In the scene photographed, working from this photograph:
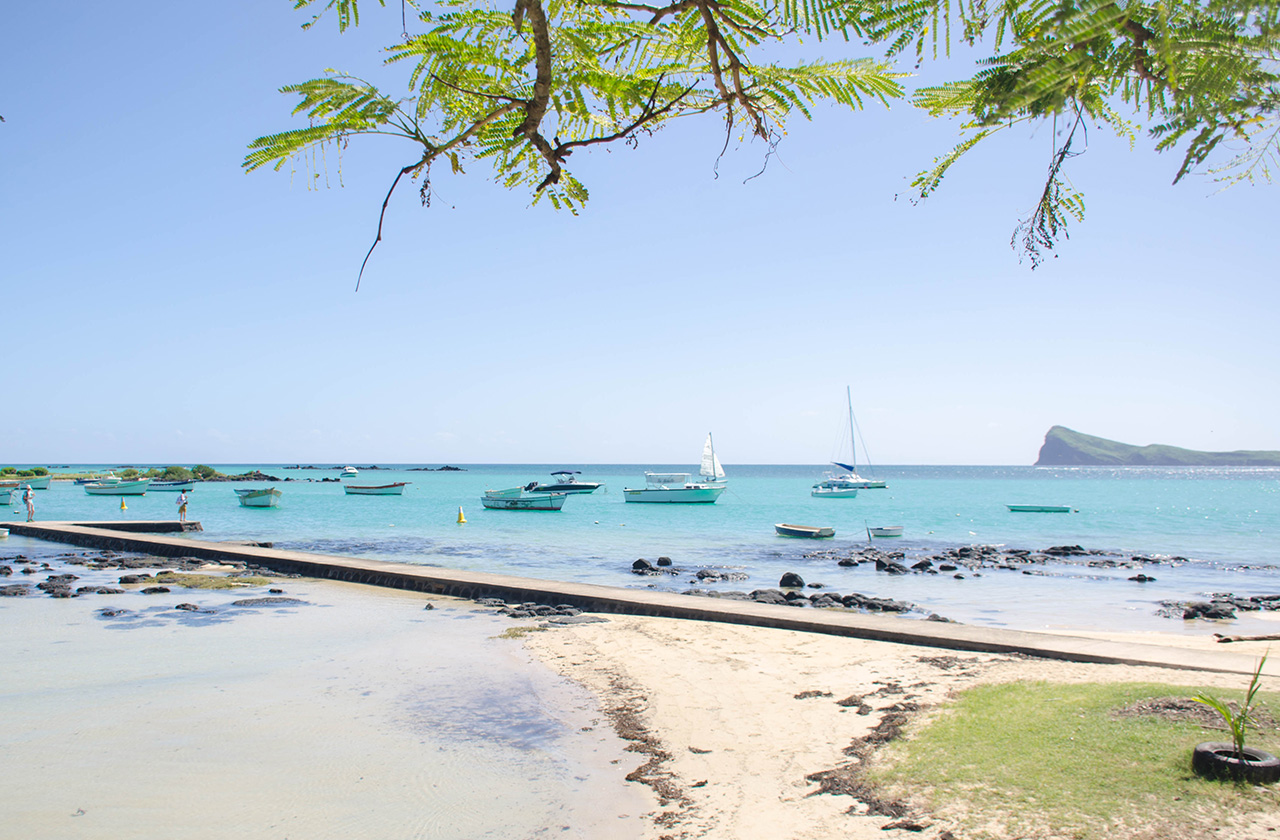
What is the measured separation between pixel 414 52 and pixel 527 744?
538cm

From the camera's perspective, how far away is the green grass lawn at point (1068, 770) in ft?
12.5

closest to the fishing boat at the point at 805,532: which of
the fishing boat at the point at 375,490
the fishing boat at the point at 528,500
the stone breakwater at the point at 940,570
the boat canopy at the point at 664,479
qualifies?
the stone breakwater at the point at 940,570

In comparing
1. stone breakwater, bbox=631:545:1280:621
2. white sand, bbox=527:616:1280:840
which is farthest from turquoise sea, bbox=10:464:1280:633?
white sand, bbox=527:616:1280:840

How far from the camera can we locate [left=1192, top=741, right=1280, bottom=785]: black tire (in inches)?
156

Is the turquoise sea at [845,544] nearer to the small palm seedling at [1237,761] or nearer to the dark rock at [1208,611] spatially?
the dark rock at [1208,611]

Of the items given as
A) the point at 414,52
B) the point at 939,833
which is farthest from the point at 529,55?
the point at 939,833

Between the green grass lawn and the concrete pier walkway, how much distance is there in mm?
2100

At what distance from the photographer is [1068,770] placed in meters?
4.41

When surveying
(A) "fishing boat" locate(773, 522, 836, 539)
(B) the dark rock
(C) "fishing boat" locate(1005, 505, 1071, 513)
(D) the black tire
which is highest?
(D) the black tire

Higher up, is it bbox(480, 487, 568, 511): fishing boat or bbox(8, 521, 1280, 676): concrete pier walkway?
bbox(8, 521, 1280, 676): concrete pier walkway

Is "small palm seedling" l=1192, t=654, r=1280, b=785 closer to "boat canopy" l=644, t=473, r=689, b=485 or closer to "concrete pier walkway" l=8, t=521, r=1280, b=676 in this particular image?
"concrete pier walkway" l=8, t=521, r=1280, b=676

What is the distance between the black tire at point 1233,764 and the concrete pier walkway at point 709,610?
3334 millimetres

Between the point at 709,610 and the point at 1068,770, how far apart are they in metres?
7.21

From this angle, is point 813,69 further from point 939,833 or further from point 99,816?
point 99,816
